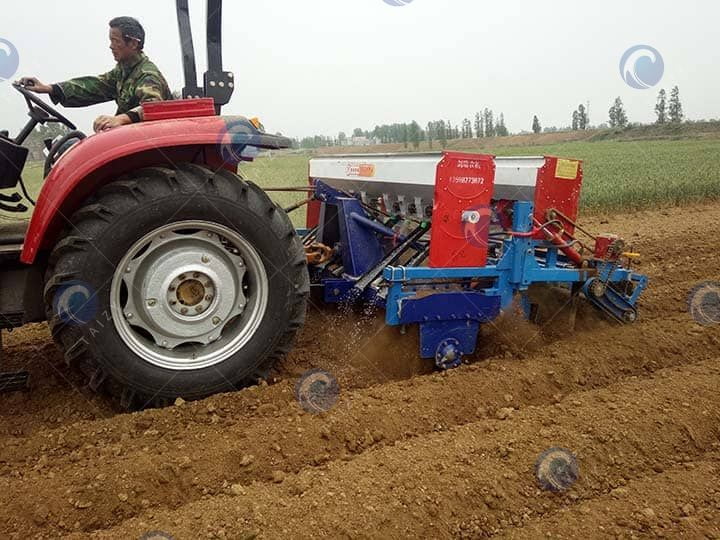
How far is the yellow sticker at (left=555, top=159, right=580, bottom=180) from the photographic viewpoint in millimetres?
4160

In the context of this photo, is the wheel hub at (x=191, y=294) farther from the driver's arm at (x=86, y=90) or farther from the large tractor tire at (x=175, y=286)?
the driver's arm at (x=86, y=90)

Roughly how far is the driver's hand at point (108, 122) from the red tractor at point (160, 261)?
0.21 meters

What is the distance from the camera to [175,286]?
2.74 m

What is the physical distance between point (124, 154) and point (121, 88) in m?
1.18

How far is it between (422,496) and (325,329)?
74.2 inches

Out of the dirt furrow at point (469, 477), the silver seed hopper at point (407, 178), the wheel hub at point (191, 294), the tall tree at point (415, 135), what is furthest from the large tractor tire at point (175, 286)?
the tall tree at point (415, 135)

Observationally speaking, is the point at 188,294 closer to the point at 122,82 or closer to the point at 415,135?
the point at 122,82

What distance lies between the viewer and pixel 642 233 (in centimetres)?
819

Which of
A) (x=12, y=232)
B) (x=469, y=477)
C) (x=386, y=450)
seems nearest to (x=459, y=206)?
(x=386, y=450)

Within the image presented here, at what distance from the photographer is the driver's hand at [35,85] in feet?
11.0

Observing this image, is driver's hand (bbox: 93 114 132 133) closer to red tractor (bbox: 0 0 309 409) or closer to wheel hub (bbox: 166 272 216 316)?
red tractor (bbox: 0 0 309 409)

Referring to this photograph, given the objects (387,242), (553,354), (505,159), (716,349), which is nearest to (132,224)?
(387,242)

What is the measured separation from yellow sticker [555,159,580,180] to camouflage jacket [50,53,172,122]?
2.61 meters

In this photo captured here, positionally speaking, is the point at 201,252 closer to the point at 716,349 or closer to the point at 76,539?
the point at 76,539
